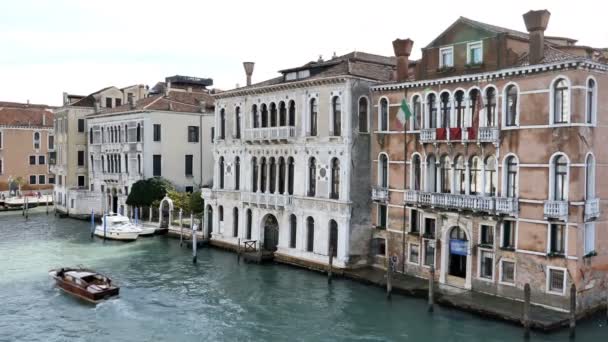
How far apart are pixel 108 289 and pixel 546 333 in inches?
559

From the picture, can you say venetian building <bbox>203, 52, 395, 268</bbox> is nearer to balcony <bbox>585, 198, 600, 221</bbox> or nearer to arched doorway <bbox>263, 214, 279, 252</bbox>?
arched doorway <bbox>263, 214, 279, 252</bbox>

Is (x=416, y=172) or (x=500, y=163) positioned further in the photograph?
(x=416, y=172)

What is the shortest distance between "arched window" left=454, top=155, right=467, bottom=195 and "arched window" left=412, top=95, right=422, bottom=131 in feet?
7.25

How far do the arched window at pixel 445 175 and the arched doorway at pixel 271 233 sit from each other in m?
8.97

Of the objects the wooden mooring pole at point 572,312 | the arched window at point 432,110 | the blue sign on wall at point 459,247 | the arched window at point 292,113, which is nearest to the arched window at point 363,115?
the arched window at point 432,110

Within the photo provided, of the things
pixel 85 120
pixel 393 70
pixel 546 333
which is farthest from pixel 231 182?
pixel 85 120

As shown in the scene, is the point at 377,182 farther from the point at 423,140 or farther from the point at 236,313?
the point at 236,313

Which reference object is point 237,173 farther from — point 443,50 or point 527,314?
point 527,314

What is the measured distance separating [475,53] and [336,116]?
20.7ft

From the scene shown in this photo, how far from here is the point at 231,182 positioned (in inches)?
1206

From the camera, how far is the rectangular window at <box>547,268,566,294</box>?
59.3 feet

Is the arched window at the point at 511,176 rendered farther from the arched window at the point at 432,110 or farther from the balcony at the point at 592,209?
the arched window at the point at 432,110

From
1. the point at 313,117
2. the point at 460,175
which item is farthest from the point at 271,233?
the point at 460,175

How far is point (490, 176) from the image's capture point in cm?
2016
